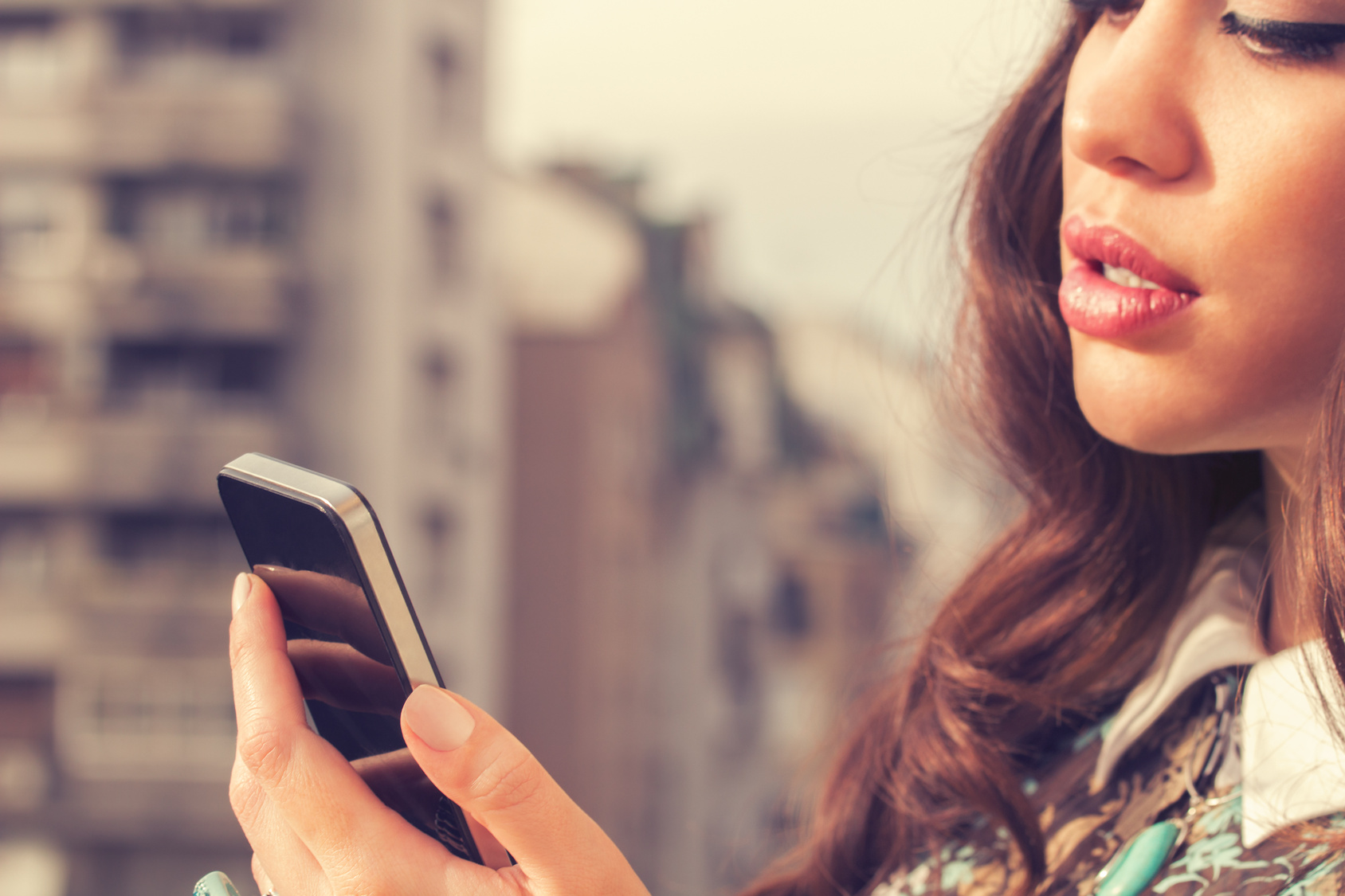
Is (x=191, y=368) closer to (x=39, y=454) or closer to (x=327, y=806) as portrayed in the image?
(x=39, y=454)

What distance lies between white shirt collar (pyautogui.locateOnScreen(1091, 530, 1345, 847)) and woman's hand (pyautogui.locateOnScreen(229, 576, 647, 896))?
534 mm

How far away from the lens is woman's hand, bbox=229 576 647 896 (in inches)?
31.9

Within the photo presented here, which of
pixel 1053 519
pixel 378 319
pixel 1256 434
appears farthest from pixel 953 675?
pixel 378 319

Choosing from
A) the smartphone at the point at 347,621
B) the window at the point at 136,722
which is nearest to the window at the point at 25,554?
the window at the point at 136,722

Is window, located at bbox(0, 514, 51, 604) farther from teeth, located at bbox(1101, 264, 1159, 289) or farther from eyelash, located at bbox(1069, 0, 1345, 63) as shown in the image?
eyelash, located at bbox(1069, 0, 1345, 63)

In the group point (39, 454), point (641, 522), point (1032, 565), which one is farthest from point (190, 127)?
point (1032, 565)

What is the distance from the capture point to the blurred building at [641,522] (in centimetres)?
1905

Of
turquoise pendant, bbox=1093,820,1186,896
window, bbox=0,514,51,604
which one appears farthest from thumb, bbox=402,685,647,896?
window, bbox=0,514,51,604

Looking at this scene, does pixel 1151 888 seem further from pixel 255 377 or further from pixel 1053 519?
pixel 255 377

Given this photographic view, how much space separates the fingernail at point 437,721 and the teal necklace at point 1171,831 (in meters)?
0.57

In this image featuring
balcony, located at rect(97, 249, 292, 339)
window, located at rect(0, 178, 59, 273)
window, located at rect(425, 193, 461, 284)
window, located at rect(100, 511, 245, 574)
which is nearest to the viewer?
balcony, located at rect(97, 249, 292, 339)

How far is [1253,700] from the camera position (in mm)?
1104

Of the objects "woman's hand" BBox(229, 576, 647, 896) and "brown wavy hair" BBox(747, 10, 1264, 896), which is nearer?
"woman's hand" BBox(229, 576, 647, 896)

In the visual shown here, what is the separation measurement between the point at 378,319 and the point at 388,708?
16.1 metres
